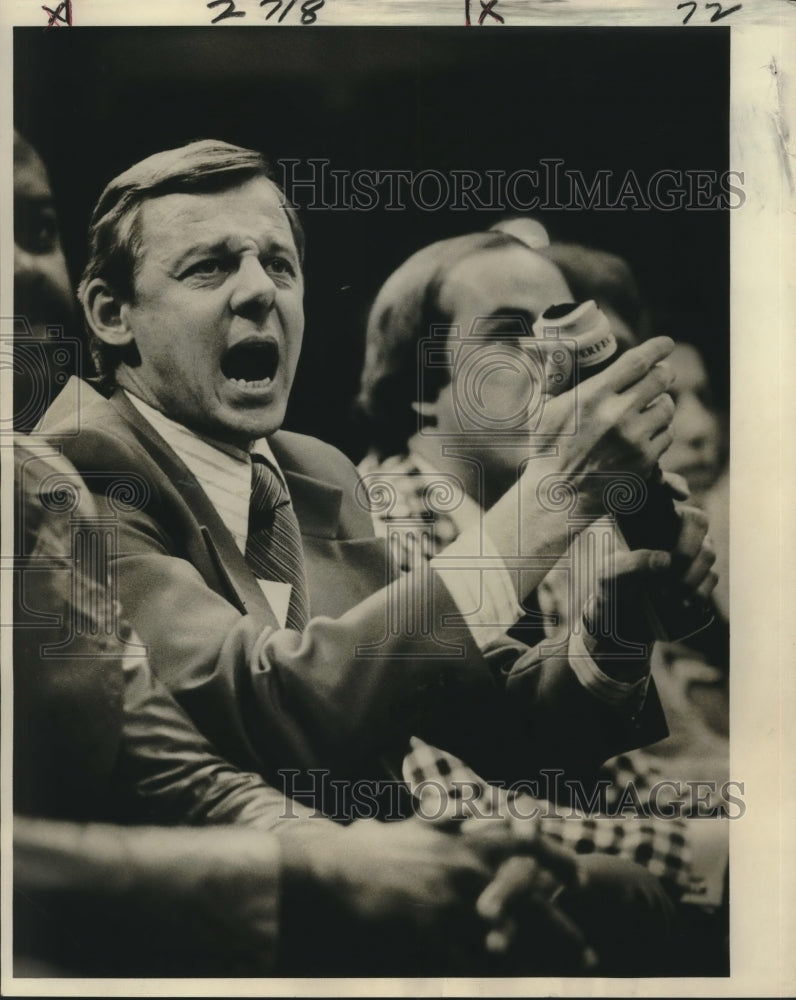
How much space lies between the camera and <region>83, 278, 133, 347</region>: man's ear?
3.38m

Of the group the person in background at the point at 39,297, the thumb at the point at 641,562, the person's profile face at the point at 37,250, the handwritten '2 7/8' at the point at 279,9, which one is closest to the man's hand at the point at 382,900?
the thumb at the point at 641,562

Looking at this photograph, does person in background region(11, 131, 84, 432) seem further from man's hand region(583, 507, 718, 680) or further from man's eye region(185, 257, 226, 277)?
man's hand region(583, 507, 718, 680)

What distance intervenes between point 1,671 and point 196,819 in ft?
2.46

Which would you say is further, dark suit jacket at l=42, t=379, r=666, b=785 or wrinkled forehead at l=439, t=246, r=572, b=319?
wrinkled forehead at l=439, t=246, r=572, b=319

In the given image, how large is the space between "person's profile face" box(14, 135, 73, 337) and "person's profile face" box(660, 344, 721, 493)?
6.19 ft

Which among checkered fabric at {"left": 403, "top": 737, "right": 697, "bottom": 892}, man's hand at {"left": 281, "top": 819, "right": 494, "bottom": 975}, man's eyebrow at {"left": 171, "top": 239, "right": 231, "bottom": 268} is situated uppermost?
man's eyebrow at {"left": 171, "top": 239, "right": 231, "bottom": 268}

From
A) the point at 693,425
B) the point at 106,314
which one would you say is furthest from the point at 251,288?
the point at 693,425

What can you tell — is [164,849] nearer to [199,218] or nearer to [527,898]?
[527,898]

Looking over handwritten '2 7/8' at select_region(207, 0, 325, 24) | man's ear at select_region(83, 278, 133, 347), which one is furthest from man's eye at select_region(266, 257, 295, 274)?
handwritten '2 7/8' at select_region(207, 0, 325, 24)

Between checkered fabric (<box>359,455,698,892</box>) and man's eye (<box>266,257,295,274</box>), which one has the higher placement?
man's eye (<box>266,257,295,274</box>)

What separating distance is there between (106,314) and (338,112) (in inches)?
37.1

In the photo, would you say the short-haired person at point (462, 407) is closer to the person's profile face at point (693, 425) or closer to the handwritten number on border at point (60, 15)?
the person's profile face at point (693, 425)

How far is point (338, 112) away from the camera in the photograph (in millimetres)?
3385

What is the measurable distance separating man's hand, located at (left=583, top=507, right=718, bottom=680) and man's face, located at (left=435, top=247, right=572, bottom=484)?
0.48m
